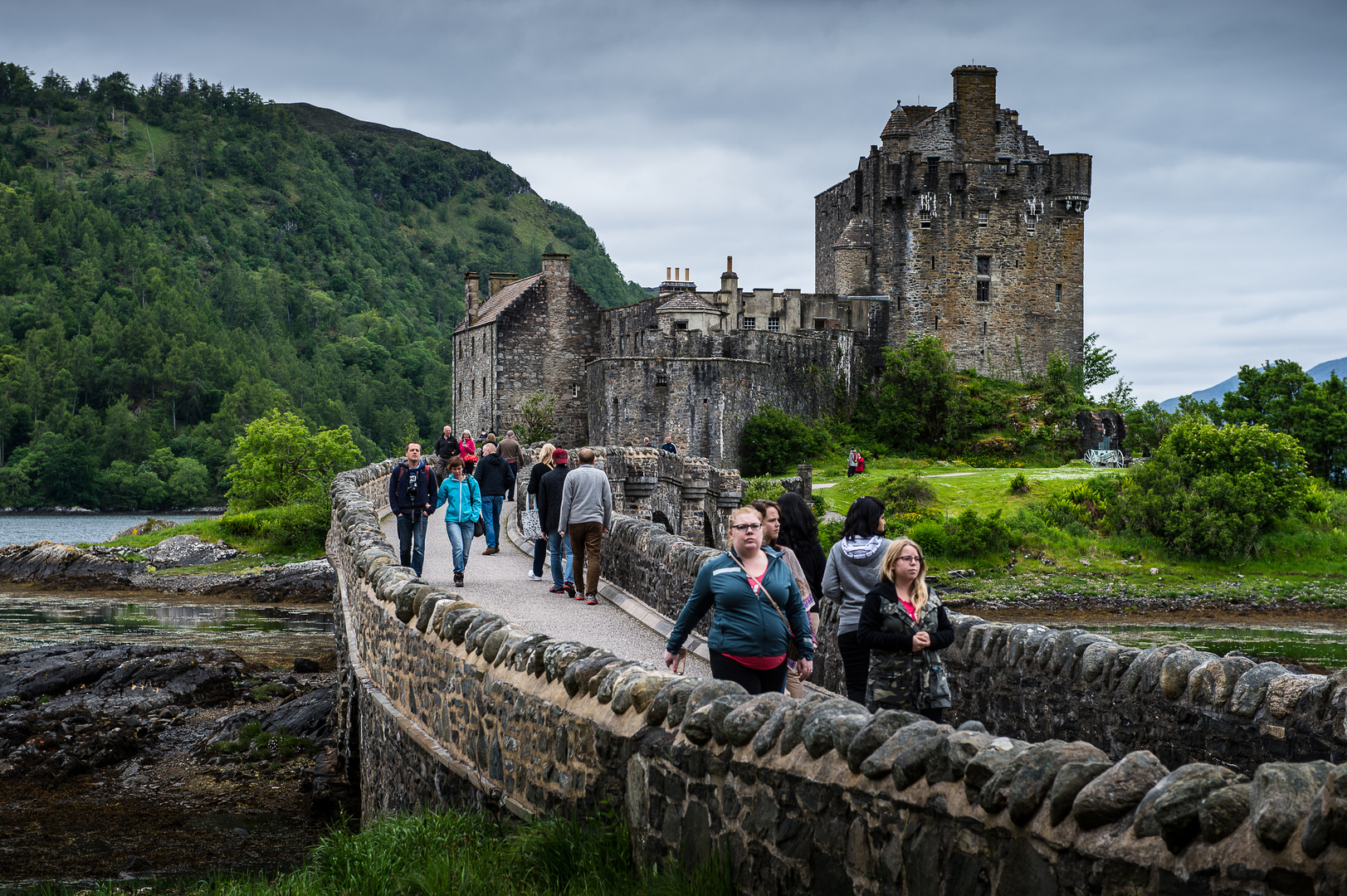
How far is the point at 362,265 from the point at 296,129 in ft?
119

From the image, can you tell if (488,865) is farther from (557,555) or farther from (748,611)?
(557,555)

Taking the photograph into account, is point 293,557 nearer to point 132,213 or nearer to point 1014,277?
point 1014,277

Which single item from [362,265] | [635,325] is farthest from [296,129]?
[635,325]

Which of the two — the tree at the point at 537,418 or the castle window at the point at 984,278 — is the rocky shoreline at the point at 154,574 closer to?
the tree at the point at 537,418

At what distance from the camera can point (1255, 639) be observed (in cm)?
2964

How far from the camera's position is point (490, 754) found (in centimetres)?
757

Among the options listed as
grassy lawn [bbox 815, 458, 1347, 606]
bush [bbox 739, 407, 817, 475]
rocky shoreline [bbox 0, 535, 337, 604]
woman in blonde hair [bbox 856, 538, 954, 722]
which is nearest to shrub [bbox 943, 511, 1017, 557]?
grassy lawn [bbox 815, 458, 1347, 606]

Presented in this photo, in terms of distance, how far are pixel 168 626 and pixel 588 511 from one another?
22.1 meters

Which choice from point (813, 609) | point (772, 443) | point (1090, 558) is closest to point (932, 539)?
point (1090, 558)

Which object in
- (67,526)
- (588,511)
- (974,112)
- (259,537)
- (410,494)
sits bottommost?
(67,526)

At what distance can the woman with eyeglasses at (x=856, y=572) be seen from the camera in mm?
7316

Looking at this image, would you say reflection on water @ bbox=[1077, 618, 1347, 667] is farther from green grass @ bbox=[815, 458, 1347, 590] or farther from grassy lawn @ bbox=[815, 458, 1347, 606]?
green grass @ bbox=[815, 458, 1347, 590]

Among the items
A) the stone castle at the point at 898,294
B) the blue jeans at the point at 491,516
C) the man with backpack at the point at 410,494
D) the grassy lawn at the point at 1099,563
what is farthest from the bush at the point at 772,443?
the man with backpack at the point at 410,494

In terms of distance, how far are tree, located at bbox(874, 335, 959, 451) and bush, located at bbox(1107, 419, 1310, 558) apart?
1059cm
